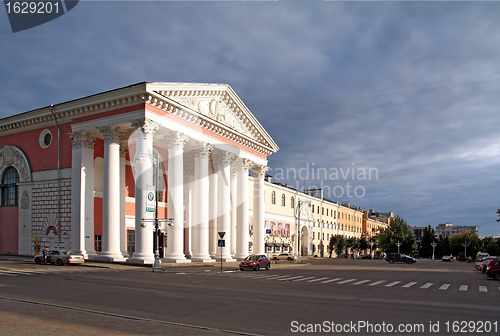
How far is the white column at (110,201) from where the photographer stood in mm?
31203

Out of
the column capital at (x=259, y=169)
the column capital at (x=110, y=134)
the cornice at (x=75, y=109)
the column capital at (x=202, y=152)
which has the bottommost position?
the column capital at (x=259, y=169)

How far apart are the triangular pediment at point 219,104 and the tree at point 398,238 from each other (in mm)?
68975

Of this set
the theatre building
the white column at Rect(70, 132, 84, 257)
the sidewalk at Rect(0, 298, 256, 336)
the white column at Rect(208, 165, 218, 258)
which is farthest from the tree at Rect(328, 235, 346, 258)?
the sidewalk at Rect(0, 298, 256, 336)

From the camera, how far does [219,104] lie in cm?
4009

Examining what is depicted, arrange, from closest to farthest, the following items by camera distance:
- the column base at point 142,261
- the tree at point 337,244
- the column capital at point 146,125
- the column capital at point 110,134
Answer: the column base at point 142,261, the column capital at point 146,125, the column capital at point 110,134, the tree at point 337,244

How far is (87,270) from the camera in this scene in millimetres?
25891

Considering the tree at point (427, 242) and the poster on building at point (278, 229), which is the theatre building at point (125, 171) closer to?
the poster on building at point (278, 229)

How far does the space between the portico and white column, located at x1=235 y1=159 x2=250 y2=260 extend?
0.11m

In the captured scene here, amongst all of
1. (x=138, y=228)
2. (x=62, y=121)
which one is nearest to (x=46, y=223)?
(x=62, y=121)

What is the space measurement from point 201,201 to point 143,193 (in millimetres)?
8145

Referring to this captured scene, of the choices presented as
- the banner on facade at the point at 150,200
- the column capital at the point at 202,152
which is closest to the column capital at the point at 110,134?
the banner on facade at the point at 150,200

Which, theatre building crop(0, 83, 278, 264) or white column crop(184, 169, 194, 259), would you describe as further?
white column crop(184, 169, 194, 259)

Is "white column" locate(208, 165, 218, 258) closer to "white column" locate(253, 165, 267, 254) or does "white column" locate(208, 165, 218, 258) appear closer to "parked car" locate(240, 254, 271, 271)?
"white column" locate(253, 165, 267, 254)

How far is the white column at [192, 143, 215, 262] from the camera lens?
36.7 meters
